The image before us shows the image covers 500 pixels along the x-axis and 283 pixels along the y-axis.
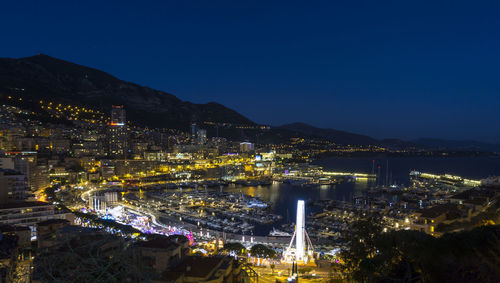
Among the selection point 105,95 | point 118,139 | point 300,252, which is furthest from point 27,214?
point 105,95

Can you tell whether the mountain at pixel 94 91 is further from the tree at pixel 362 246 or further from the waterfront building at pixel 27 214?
the tree at pixel 362 246

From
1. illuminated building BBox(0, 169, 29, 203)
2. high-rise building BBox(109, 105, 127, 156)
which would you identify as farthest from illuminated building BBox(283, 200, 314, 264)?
high-rise building BBox(109, 105, 127, 156)

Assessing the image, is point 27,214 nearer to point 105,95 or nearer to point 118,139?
point 118,139

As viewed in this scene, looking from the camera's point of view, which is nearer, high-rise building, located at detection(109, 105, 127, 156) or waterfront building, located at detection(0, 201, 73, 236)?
waterfront building, located at detection(0, 201, 73, 236)

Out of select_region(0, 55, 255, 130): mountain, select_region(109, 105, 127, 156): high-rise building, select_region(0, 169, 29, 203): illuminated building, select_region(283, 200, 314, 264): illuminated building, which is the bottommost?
select_region(283, 200, 314, 264): illuminated building

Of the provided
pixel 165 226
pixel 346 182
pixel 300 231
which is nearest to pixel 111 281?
pixel 300 231

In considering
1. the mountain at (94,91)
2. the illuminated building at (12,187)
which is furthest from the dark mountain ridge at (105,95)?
the illuminated building at (12,187)

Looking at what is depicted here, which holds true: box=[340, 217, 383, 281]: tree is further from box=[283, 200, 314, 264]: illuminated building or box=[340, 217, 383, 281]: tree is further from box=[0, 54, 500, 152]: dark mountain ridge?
box=[0, 54, 500, 152]: dark mountain ridge

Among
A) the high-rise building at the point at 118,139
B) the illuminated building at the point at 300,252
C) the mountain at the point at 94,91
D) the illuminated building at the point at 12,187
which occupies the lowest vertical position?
the illuminated building at the point at 300,252

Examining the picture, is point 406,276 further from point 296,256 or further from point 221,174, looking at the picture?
point 221,174
